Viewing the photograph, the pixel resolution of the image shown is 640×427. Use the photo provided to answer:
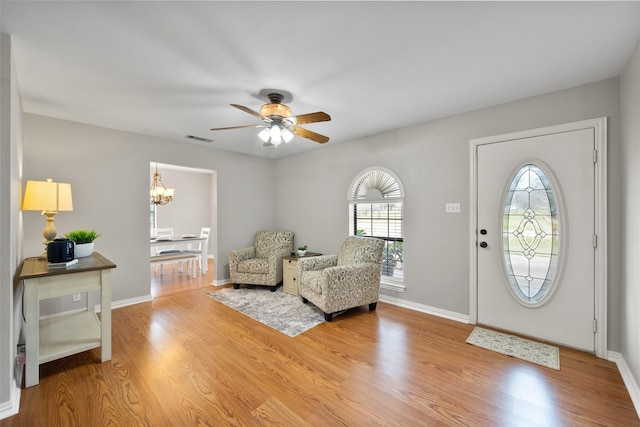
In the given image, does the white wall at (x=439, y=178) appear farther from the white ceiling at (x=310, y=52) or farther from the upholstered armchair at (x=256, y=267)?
the upholstered armchair at (x=256, y=267)

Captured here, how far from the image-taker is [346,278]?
312 centimetres

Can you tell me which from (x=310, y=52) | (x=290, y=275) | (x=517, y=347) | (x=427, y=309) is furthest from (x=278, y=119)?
(x=517, y=347)

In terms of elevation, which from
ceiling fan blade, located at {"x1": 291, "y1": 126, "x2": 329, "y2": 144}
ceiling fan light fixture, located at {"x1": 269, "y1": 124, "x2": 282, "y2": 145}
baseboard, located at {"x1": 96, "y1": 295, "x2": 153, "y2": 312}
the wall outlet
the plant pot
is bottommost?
baseboard, located at {"x1": 96, "y1": 295, "x2": 153, "y2": 312}

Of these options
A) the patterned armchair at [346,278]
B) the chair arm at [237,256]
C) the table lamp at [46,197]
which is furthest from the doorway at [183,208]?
the table lamp at [46,197]

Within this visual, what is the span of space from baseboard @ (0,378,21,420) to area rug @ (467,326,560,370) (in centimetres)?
347

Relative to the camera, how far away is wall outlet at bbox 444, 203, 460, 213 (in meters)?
3.07

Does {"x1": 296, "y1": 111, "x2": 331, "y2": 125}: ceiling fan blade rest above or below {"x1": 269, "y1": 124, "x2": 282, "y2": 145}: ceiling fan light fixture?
above

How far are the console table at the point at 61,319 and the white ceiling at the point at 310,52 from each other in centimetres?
158

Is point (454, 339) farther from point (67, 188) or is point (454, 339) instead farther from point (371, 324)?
point (67, 188)

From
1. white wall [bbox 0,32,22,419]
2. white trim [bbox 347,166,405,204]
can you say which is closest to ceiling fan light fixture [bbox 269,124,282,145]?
white wall [bbox 0,32,22,419]

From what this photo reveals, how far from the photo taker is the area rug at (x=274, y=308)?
9.71 ft

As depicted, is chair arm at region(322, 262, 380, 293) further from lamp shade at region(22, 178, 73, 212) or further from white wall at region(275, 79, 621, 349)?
lamp shade at region(22, 178, 73, 212)

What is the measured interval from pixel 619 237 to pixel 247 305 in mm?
3880

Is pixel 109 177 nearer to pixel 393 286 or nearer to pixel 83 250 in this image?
pixel 83 250
